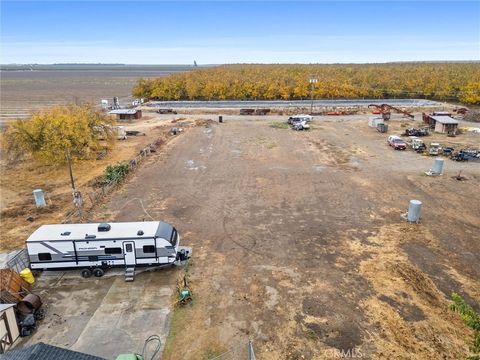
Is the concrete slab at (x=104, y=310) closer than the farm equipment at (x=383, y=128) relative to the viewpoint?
Yes

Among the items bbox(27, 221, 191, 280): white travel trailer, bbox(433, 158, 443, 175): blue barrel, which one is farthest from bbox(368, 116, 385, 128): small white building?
bbox(27, 221, 191, 280): white travel trailer

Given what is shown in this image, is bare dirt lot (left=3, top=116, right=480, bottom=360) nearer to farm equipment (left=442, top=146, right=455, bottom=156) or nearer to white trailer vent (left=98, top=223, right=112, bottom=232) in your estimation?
farm equipment (left=442, top=146, right=455, bottom=156)

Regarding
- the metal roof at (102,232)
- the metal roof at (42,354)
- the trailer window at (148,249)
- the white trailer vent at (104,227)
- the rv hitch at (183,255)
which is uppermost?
the metal roof at (42,354)

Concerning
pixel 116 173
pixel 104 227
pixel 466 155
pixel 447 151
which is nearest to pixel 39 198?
pixel 116 173

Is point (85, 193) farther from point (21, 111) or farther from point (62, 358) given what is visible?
point (21, 111)

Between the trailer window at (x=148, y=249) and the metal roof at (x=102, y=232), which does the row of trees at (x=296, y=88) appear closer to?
the metal roof at (x=102, y=232)

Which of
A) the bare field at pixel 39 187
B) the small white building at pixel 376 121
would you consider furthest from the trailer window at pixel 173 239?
the small white building at pixel 376 121

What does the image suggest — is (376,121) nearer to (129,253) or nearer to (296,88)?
(296,88)

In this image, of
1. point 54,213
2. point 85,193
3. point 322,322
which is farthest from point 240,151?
point 322,322
